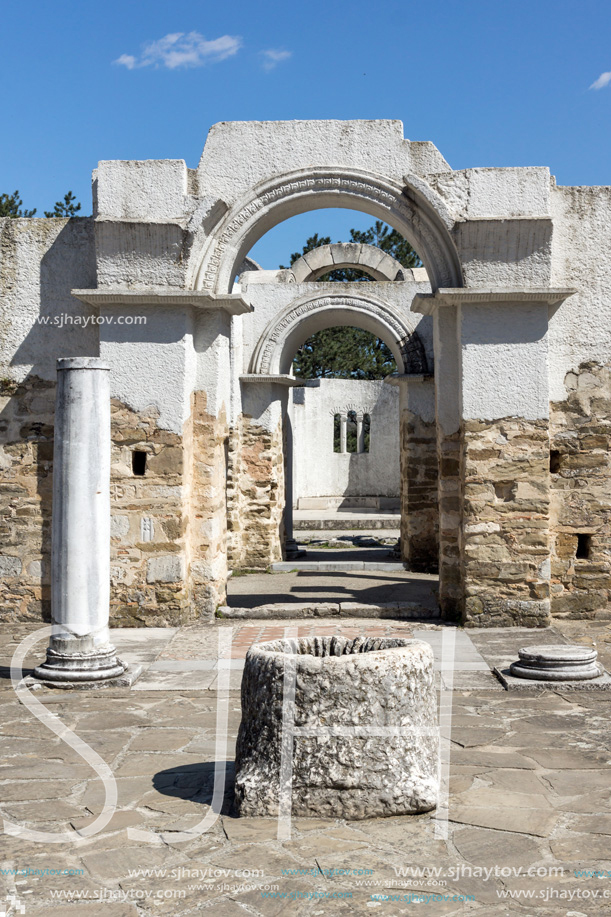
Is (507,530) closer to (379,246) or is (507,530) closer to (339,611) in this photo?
(339,611)

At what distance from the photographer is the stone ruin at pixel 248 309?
774 cm

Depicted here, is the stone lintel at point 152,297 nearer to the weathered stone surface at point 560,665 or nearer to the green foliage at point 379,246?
→ the weathered stone surface at point 560,665

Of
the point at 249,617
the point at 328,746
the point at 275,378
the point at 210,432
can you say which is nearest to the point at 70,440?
the point at 210,432

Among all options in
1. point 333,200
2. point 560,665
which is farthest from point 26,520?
point 560,665

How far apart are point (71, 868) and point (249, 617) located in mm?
4957

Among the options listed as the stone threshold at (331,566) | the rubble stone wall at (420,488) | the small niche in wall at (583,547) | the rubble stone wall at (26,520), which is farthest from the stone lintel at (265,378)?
the small niche in wall at (583,547)

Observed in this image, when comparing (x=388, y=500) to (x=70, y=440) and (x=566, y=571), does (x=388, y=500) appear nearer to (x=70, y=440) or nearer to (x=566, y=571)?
(x=566, y=571)

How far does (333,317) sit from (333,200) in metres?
5.13

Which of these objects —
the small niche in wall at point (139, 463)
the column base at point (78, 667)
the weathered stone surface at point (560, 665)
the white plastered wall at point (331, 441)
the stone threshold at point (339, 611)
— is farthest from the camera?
the white plastered wall at point (331, 441)

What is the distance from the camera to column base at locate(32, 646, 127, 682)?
20.0 feet

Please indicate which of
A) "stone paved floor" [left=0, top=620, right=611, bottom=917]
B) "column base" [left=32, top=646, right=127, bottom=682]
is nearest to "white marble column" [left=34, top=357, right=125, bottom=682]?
"column base" [left=32, top=646, right=127, bottom=682]

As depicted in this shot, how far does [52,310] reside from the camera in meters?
8.24

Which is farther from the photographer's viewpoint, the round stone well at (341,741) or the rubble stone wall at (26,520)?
the rubble stone wall at (26,520)

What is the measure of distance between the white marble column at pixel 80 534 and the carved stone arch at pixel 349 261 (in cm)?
872
